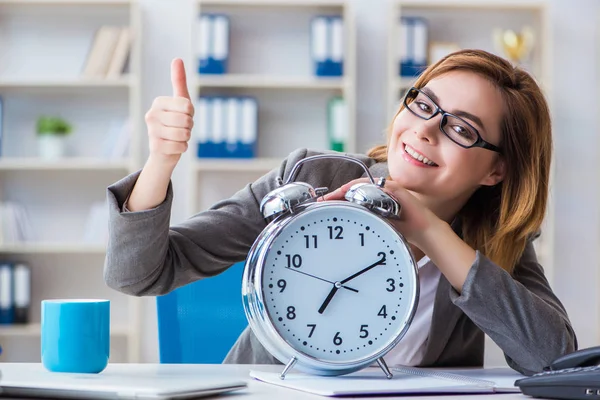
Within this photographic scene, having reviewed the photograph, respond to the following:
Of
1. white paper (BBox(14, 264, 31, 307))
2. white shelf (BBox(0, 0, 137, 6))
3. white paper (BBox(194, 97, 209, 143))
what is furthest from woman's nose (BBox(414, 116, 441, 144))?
white paper (BBox(14, 264, 31, 307))

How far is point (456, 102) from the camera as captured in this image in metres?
1.55

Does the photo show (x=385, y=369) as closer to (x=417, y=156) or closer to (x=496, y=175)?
(x=417, y=156)

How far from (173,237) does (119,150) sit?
2.79 meters

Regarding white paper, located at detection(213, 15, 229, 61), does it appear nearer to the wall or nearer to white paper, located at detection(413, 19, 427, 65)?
the wall

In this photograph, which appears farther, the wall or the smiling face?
the wall

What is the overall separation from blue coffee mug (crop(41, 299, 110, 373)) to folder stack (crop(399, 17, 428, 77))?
3.23 metres

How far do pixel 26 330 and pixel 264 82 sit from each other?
1.72 m

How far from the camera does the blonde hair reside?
1625 mm

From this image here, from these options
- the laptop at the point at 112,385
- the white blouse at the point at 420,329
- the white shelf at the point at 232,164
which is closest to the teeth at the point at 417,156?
the white blouse at the point at 420,329

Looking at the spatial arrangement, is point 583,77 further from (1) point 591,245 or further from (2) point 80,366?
(2) point 80,366

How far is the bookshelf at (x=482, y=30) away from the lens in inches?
163

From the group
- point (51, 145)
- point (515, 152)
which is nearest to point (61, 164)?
point (51, 145)

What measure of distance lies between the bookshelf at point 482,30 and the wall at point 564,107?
131 millimetres

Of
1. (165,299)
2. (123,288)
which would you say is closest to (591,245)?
(165,299)
